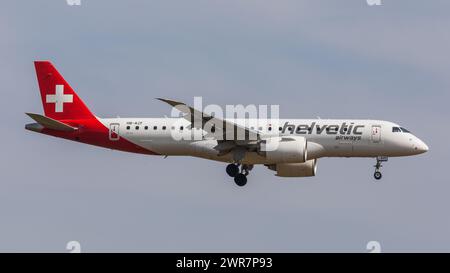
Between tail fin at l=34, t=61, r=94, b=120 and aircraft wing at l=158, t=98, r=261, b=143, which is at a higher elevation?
tail fin at l=34, t=61, r=94, b=120

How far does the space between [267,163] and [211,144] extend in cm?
363

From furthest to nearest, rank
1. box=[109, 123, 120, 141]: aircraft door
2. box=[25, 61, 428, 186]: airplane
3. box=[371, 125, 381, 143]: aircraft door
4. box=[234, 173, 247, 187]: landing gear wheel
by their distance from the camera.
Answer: box=[109, 123, 120, 141]: aircraft door → box=[371, 125, 381, 143]: aircraft door → box=[234, 173, 247, 187]: landing gear wheel → box=[25, 61, 428, 186]: airplane

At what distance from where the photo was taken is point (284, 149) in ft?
181

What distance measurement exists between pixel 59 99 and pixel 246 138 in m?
13.6

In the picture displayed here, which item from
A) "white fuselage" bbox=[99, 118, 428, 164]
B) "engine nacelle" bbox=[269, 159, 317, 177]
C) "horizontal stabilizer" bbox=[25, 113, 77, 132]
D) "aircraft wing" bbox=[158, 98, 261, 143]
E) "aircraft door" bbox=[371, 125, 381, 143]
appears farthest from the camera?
"engine nacelle" bbox=[269, 159, 317, 177]

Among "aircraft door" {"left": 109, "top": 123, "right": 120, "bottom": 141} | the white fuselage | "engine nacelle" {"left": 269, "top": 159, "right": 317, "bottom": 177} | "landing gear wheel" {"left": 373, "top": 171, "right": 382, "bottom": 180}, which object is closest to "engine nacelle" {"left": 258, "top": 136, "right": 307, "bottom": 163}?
the white fuselage

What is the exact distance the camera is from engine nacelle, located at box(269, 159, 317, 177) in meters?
58.9

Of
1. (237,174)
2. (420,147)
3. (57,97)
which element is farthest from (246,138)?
(57,97)

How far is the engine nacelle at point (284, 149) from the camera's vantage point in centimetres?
5494

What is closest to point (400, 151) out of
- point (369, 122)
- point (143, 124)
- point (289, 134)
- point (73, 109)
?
point (369, 122)

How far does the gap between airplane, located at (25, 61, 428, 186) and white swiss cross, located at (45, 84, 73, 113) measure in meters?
1.44

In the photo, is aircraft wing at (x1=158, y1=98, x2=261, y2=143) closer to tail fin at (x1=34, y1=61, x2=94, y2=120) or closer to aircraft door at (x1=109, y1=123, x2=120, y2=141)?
aircraft door at (x1=109, y1=123, x2=120, y2=141)

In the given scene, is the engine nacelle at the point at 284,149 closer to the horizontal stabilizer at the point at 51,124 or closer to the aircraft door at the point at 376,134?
the aircraft door at the point at 376,134

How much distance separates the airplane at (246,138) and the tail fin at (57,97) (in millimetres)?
696
